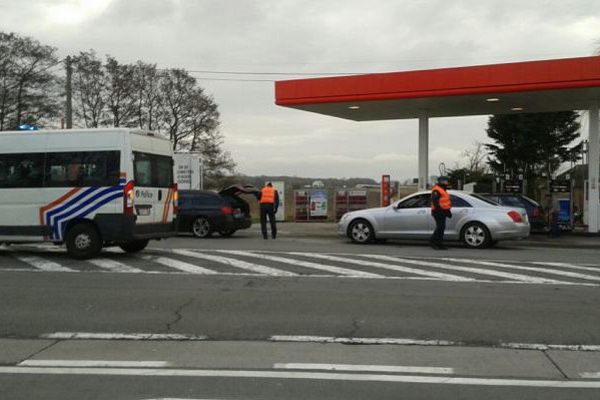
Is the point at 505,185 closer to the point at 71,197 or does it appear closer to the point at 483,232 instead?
the point at 483,232

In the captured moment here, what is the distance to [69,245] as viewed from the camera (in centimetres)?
1248

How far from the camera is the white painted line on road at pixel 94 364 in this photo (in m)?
5.82

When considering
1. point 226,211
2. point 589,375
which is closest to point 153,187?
point 226,211

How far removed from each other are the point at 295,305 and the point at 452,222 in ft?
28.2

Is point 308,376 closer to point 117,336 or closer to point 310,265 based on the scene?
point 117,336

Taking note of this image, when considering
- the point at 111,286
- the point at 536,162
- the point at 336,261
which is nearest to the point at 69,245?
the point at 111,286

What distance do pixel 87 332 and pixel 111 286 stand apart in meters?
2.78

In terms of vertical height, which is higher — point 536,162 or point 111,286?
point 536,162

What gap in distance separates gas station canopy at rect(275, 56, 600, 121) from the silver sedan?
424 centimetres

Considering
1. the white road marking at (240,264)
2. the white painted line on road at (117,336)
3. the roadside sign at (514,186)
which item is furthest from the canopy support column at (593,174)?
the white painted line on road at (117,336)

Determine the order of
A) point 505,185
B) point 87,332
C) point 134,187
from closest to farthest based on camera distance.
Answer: point 87,332 < point 134,187 < point 505,185

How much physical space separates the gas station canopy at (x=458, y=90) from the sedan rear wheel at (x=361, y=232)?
16.3ft

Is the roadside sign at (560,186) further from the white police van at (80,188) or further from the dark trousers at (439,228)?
the white police van at (80,188)

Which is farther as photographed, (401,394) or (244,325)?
(244,325)
